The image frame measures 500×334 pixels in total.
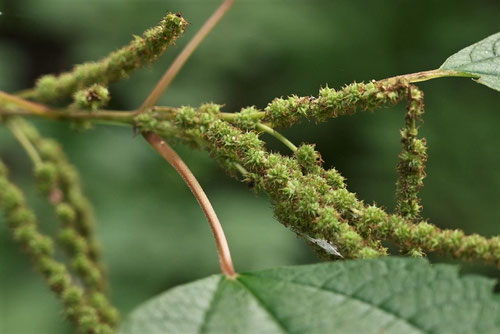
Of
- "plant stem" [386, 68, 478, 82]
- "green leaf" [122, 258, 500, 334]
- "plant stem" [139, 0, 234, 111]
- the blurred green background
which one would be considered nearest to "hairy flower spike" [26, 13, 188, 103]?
"plant stem" [139, 0, 234, 111]

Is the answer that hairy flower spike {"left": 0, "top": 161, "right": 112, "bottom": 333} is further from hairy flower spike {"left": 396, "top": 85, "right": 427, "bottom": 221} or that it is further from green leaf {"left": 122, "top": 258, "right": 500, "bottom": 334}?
hairy flower spike {"left": 396, "top": 85, "right": 427, "bottom": 221}

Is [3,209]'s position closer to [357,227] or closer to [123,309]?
[357,227]

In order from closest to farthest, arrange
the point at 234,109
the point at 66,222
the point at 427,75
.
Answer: the point at 427,75 < the point at 66,222 < the point at 234,109

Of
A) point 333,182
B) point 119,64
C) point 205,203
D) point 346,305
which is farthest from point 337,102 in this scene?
point 119,64

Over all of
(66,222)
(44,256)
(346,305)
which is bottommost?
(346,305)

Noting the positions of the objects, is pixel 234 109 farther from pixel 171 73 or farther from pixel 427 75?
pixel 427 75

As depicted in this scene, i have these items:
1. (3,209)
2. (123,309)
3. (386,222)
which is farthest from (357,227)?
(123,309)

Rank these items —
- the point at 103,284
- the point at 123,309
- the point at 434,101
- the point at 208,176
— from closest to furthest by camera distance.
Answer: the point at 103,284 < the point at 123,309 < the point at 208,176 < the point at 434,101
